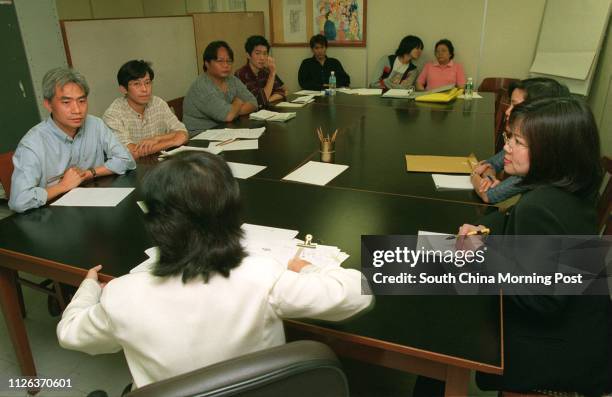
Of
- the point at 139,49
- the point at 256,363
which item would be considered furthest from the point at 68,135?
the point at 139,49

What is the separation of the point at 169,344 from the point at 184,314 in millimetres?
70

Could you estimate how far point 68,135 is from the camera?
79.7 inches

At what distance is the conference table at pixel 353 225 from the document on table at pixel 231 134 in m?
0.08

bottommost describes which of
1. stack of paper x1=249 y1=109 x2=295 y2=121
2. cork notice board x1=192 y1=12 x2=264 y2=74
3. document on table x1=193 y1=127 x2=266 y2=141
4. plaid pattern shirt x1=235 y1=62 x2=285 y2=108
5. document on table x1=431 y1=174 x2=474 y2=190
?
document on table x1=431 y1=174 x2=474 y2=190

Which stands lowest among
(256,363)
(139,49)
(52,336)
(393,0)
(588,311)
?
(52,336)

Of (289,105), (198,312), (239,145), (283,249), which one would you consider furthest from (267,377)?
(289,105)

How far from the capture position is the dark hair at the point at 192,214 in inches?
34.2

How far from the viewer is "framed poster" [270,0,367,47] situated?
5.51 meters

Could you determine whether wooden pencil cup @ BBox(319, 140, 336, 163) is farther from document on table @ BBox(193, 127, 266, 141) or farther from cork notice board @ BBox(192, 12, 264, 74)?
cork notice board @ BBox(192, 12, 264, 74)

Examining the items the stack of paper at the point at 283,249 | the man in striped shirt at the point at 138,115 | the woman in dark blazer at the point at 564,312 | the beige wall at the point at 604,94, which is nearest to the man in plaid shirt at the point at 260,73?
the man in striped shirt at the point at 138,115

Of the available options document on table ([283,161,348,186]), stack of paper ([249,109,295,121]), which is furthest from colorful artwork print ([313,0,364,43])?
document on table ([283,161,348,186])

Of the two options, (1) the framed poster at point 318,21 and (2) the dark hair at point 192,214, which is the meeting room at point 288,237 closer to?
(2) the dark hair at point 192,214

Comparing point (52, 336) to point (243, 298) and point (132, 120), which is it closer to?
point (132, 120)

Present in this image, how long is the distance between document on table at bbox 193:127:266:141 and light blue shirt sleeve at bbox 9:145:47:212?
3.62ft
